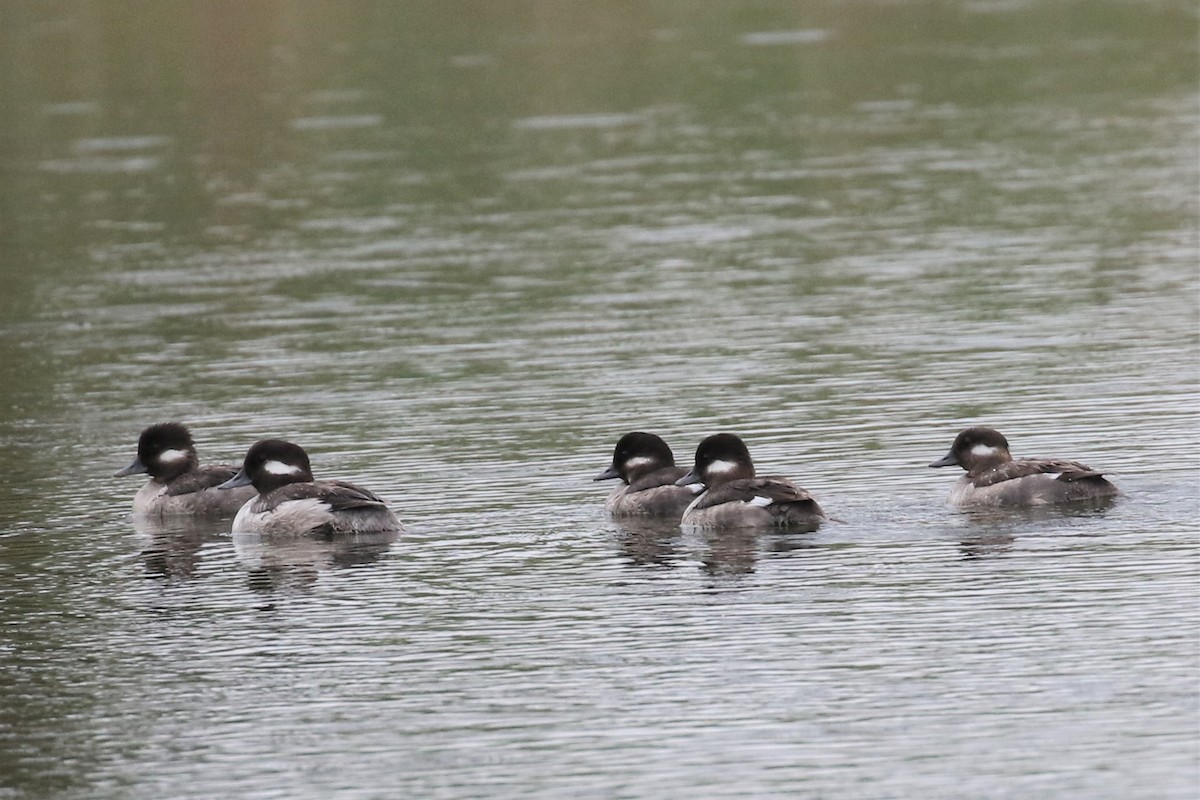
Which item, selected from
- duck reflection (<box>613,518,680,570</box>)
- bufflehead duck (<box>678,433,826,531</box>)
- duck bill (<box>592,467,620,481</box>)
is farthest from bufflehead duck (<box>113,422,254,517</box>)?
bufflehead duck (<box>678,433,826,531</box>)

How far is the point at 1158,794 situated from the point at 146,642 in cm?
666

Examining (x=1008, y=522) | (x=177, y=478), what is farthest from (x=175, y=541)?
(x=1008, y=522)

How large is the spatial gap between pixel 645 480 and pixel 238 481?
326 cm

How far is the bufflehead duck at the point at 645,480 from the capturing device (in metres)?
18.7

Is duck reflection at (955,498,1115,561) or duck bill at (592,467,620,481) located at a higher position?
duck bill at (592,467,620,481)

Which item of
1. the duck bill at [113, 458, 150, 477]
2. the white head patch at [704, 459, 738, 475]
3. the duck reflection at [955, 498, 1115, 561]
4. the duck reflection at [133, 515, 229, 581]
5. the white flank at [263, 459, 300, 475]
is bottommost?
the duck reflection at [955, 498, 1115, 561]

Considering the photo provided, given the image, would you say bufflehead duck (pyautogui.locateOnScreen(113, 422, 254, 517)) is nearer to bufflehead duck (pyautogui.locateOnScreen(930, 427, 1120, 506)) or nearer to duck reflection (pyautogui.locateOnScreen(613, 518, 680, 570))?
duck reflection (pyautogui.locateOnScreen(613, 518, 680, 570))

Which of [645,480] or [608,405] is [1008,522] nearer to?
A: [645,480]

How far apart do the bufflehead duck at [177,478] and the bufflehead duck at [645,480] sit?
307 cm

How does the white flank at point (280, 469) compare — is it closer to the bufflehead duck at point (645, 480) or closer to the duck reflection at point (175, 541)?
the duck reflection at point (175, 541)

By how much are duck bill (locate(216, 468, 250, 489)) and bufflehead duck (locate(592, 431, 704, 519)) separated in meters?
2.74

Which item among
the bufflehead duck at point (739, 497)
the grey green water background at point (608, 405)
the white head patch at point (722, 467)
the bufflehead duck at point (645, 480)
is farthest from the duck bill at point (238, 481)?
the white head patch at point (722, 467)

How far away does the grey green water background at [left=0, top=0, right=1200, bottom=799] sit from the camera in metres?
12.5

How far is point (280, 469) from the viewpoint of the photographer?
1916cm
